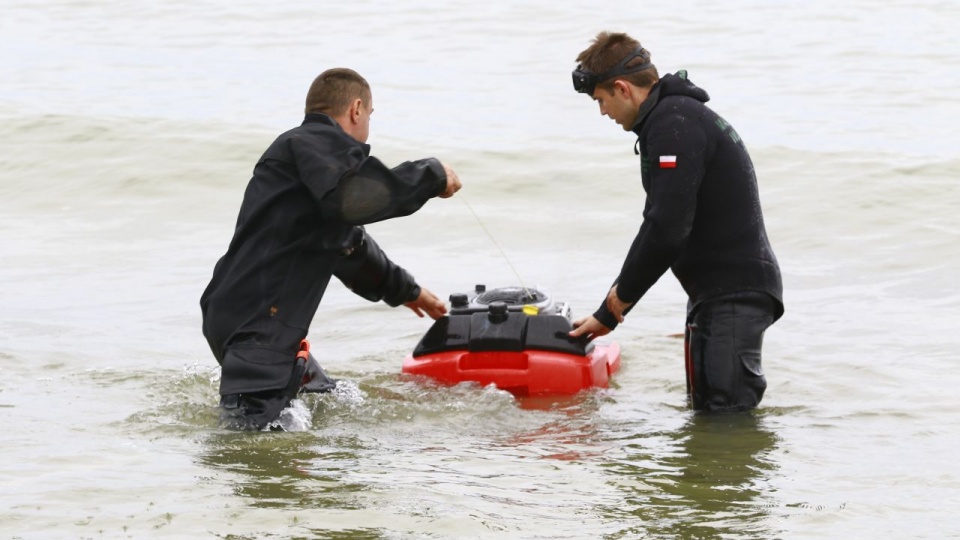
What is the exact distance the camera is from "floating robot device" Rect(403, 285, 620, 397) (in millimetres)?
6410

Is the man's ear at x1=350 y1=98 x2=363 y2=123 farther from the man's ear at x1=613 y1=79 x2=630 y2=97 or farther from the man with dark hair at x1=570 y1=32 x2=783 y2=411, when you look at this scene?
the man's ear at x1=613 y1=79 x2=630 y2=97

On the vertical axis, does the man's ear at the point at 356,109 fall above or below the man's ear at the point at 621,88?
below

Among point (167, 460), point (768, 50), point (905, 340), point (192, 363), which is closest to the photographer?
point (167, 460)

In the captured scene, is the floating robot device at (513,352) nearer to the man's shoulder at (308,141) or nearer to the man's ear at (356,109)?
the man's ear at (356,109)

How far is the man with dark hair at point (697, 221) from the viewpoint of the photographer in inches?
222

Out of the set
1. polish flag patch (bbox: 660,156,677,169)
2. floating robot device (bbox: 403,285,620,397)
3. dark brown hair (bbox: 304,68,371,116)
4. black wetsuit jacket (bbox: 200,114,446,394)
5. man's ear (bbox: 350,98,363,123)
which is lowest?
floating robot device (bbox: 403,285,620,397)

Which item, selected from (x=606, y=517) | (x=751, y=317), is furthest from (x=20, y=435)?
(x=751, y=317)

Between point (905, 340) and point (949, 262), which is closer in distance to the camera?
point (905, 340)

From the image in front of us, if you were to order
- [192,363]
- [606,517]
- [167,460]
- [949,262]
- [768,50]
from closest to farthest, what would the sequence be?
1. [606,517]
2. [167,460]
3. [192,363]
4. [949,262]
5. [768,50]

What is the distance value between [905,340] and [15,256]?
6913 millimetres

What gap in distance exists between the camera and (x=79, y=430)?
584cm

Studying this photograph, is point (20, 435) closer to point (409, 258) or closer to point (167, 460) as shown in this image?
point (167, 460)

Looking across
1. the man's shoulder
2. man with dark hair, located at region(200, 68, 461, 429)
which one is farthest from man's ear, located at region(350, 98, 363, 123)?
the man's shoulder

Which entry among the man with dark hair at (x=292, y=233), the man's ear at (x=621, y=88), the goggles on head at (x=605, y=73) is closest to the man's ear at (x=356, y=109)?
the man with dark hair at (x=292, y=233)
